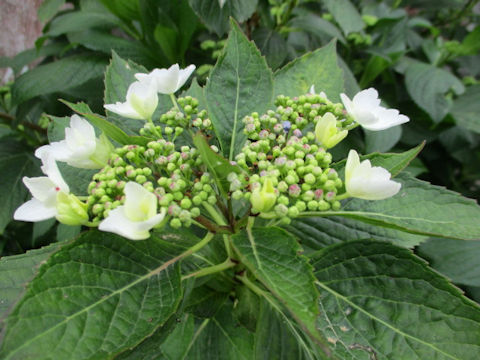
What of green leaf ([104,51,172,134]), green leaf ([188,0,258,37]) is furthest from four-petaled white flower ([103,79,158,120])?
green leaf ([188,0,258,37])

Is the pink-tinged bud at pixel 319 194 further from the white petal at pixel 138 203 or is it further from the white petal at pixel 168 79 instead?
the white petal at pixel 168 79

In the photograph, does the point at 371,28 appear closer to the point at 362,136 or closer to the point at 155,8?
the point at 362,136

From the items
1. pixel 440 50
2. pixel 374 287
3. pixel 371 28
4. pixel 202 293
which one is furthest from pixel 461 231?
pixel 440 50

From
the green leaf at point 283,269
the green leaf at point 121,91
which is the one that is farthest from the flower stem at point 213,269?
the green leaf at point 121,91

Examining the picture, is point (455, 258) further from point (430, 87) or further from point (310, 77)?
point (310, 77)

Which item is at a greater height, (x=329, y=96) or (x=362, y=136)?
(x=329, y=96)
